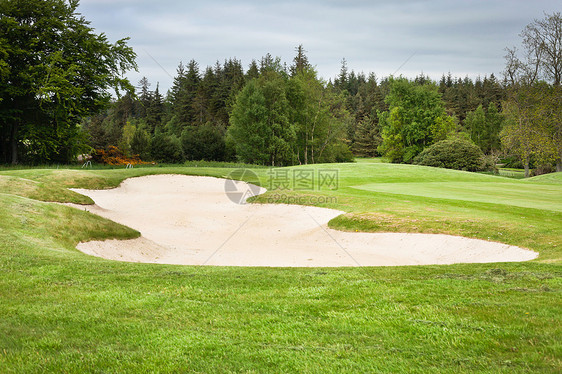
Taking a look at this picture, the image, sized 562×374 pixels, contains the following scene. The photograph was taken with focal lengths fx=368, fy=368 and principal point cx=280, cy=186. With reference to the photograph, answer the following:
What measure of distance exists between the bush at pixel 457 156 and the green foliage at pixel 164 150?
33397 millimetres

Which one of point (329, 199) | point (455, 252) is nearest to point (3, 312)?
point (455, 252)

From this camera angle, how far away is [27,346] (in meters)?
3.65

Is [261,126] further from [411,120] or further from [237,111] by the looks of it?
[411,120]

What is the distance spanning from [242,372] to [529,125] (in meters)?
39.2

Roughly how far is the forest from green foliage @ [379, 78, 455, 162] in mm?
179

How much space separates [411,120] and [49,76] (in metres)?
53.6

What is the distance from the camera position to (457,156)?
47.8m

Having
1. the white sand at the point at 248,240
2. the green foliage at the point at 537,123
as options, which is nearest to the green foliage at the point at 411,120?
the green foliage at the point at 537,123

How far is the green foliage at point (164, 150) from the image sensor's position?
153ft

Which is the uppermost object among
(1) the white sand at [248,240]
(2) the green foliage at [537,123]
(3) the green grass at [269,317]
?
(2) the green foliage at [537,123]

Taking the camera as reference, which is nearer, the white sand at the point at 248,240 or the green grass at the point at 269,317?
the green grass at the point at 269,317

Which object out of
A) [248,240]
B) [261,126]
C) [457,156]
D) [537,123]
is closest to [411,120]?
[457,156]

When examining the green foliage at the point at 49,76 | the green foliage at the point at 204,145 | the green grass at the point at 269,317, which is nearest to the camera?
the green grass at the point at 269,317

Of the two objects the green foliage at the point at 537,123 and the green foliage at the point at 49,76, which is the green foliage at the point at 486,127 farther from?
the green foliage at the point at 49,76
